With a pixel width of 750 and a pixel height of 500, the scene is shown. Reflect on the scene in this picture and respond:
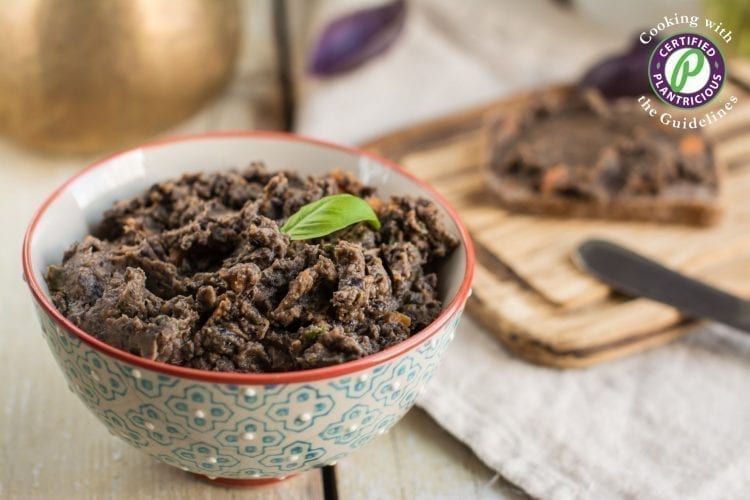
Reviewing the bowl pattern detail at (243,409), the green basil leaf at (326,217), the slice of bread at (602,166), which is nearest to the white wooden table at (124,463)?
the bowl pattern detail at (243,409)

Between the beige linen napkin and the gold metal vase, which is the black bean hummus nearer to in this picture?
the beige linen napkin

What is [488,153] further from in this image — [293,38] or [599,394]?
[293,38]

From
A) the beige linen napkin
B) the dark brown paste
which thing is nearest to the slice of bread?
the dark brown paste

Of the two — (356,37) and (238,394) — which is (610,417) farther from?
(356,37)

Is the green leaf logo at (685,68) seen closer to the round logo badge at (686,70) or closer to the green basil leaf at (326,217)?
the round logo badge at (686,70)

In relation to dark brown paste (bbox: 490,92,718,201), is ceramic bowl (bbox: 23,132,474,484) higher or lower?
higher

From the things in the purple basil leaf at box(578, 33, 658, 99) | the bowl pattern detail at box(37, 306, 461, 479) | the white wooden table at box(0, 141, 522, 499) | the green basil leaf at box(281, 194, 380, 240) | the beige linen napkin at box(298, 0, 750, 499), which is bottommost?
the white wooden table at box(0, 141, 522, 499)

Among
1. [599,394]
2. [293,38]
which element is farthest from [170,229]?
[293,38]
